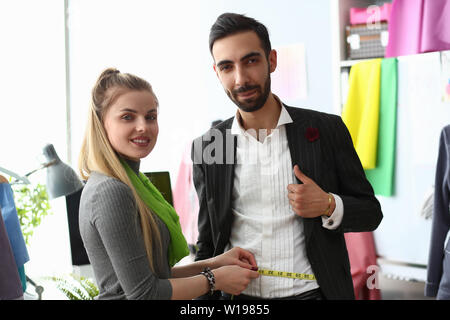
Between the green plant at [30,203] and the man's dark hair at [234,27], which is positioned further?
the green plant at [30,203]

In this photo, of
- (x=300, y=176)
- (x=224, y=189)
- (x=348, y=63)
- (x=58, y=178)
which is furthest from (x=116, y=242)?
(x=348, y=63)

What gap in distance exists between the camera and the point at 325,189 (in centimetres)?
138

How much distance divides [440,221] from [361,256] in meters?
0.56

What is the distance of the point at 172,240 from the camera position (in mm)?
1232

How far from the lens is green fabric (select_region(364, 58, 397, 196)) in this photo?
2.43 metres

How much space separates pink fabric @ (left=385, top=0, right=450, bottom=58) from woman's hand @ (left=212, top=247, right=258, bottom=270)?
1.63 metres

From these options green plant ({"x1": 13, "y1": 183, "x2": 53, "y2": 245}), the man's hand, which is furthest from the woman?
green plant ({"x1": 13, "y1": 183, "x2": 53, "y2": 245})

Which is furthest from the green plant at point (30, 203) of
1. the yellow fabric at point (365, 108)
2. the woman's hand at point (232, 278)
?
the yellow fabric at point (365, 108)

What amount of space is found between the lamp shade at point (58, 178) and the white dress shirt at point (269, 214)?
99 centimetres

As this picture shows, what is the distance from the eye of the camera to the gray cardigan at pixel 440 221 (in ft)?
6.73

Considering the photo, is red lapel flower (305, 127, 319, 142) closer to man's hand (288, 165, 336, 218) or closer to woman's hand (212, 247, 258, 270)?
man's hand (288, 165, 336, 218)

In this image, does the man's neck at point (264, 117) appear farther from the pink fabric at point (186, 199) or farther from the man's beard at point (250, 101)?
the pink fabric at point (186, 199)
